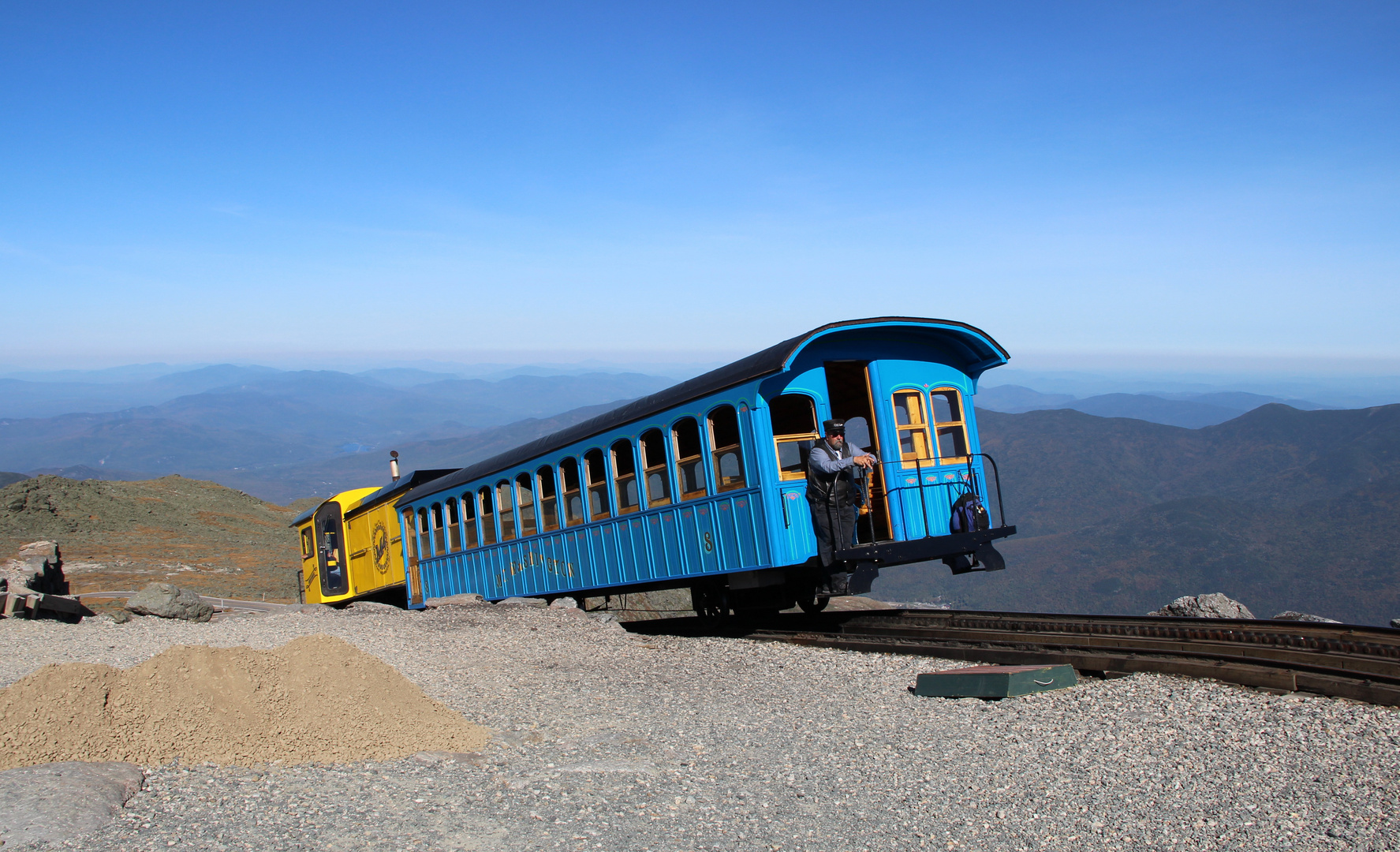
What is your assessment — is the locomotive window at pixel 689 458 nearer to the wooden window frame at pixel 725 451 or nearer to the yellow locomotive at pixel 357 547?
the wooden window frame at pixel 725 451

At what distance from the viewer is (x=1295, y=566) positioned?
125m

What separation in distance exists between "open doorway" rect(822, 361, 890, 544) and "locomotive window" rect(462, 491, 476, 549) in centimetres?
751

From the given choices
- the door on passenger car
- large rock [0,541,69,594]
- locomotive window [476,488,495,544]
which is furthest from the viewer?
the door on passenger car

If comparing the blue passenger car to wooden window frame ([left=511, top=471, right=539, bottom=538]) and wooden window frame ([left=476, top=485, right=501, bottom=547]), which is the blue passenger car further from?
wooden window frame ([left=476, top=485, right=501, bottom=547])

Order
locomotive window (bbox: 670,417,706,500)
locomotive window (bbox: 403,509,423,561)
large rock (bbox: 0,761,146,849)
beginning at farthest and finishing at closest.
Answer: locomotive window (bbox: 403,509,423,561) → locomotive window (bbox: 670,417,706,500) → large rock (bbox: 0,761,146,849)

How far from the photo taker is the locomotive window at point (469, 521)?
16.8 metres

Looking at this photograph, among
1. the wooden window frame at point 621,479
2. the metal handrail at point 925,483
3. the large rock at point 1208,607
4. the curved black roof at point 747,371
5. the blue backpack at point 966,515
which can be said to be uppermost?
the curved black roof at point 747,371

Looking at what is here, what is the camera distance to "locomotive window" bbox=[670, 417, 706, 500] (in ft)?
36.8

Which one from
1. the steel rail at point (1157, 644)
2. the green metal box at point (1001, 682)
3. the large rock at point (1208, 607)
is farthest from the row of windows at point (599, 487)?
the large rock at point (1208, 607)

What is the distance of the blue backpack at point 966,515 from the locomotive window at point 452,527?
962 centimetres

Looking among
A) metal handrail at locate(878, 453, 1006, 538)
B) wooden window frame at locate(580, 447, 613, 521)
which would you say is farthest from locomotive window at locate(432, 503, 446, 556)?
metal handrail at locate(878, 453, 1006, 538)

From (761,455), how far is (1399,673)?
19.0ft

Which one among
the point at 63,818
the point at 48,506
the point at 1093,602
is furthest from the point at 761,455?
the point at 1093,602

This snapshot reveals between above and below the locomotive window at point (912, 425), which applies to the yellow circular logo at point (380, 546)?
below
